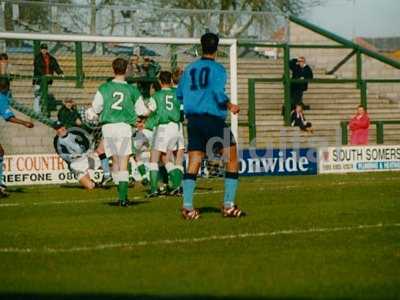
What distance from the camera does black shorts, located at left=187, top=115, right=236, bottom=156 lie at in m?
14.5

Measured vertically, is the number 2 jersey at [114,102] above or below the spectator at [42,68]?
below

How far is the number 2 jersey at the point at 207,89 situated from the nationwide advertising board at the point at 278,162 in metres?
12.5

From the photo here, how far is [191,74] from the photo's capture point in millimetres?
14586

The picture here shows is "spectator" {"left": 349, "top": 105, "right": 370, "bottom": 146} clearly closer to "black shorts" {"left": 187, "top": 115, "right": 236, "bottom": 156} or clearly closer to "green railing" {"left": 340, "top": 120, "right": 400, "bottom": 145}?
"green railing" {"left": 340, "top": 120, "right": 400, "bottom": 145}

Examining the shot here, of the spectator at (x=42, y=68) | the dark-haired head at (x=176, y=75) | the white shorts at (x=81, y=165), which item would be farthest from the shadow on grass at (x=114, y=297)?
the spectator at (x=42, y=68)

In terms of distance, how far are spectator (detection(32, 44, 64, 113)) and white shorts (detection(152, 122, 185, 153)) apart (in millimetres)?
6473

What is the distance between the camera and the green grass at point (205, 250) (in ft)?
28.4

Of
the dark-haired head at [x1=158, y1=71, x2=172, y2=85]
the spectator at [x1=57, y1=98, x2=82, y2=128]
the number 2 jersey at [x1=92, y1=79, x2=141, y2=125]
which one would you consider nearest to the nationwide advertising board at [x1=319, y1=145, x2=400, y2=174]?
the spectator at [x1=57, y1=98, x2=82, y2=128]

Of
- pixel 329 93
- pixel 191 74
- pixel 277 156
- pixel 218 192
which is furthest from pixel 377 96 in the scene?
pixel 191 74

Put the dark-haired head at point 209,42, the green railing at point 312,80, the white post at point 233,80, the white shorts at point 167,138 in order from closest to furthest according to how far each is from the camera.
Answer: the dark-haired head at point 209,42 → the white shorts at point 167,138 → the white post at point 233,80 → the green railing at point 312,80

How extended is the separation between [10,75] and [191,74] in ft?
37.2

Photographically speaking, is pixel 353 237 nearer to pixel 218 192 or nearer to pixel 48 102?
pixel 218 192

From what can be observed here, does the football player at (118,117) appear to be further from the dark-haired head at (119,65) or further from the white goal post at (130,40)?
the white goal post at (130,40)

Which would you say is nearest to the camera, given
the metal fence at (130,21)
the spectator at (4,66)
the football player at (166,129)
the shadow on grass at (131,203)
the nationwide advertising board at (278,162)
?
the shadow on grass at (131,203)
